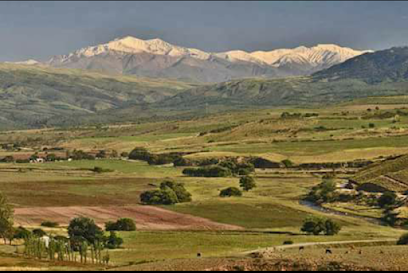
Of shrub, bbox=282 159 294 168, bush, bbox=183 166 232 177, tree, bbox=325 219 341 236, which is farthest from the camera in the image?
shrub, bbox=282 159 294 168

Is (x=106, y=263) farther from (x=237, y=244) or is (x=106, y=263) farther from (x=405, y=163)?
(x=405, y=163)

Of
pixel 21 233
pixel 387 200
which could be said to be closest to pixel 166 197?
pixel 387 200

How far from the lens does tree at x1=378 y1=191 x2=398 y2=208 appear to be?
122 m

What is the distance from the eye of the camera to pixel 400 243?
79125 millimetres

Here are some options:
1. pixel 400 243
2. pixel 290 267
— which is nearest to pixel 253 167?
pixel 400 243

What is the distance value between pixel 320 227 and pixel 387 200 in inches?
1268

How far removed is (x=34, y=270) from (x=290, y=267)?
20660 mm

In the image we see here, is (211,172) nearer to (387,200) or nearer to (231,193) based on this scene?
(231,193)

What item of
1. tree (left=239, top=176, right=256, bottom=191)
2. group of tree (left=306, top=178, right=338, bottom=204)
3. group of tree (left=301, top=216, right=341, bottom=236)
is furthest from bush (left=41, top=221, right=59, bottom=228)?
tree (left=239, top=176, right=256, bottom=191)

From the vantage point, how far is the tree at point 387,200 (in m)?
122

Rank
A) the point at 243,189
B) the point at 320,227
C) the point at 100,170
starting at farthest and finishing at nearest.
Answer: the point at 100,170 → the point at 243,189 → the point at 320,227

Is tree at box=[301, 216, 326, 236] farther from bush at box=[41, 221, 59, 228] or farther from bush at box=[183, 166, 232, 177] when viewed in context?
bush at box=[183, 166, 232, 177]

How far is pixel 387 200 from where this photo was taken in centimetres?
12256

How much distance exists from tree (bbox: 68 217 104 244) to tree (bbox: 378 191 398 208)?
54.8m
